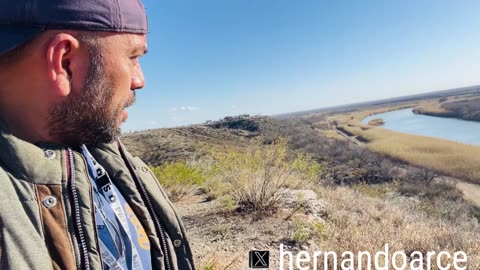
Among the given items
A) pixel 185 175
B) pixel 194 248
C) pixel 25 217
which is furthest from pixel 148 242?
pixel 185 175

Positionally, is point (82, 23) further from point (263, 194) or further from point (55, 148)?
point (263, 194)

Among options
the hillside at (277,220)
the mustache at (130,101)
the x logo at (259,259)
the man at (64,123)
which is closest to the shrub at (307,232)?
the hillside at (277,220)

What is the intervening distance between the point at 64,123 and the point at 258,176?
545 centimetres

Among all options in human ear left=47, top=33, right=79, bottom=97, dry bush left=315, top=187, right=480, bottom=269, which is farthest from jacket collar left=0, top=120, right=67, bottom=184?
dry bush left=315, top=187, right=480, bottom=269

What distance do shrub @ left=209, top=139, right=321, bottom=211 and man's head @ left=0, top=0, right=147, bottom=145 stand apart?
512 centimetres

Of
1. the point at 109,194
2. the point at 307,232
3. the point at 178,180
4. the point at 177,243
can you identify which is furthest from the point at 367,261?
the point at 178,180

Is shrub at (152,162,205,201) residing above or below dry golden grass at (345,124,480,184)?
above

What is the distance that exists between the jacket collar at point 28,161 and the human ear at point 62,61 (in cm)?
15

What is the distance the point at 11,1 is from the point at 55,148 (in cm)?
36

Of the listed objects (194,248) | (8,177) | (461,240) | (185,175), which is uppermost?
(8,177)

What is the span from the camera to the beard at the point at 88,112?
0.90 metres

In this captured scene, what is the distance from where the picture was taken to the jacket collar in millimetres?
775

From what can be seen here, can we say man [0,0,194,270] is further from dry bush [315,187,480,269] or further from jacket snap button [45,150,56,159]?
dry bush [315,187,480,269]

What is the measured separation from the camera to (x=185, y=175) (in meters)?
7.55
